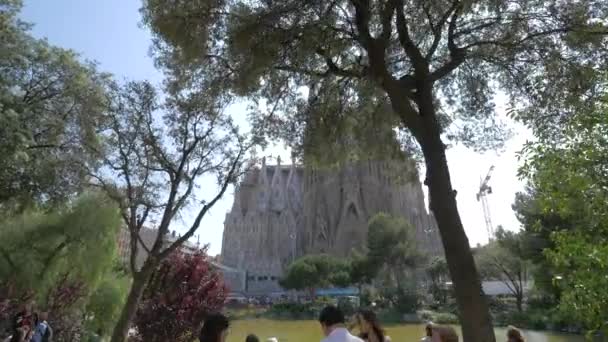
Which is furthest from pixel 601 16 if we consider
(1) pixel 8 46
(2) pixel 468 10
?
(1) pixel 8 46

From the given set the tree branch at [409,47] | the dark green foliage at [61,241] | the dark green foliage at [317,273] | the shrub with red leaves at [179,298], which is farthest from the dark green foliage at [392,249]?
the tree branch at [409,47]

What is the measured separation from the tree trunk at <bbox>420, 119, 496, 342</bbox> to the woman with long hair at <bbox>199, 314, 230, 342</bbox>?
2722 millimetres

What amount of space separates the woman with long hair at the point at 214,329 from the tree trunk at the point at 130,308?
26.3 ft

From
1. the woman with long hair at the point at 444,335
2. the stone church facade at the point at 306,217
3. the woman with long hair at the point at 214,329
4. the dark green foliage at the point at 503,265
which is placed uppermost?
the stone church facade at the point at 306,217

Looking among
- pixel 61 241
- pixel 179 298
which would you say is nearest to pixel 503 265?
pixel 179 298

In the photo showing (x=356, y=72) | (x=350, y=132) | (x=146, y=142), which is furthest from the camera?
(x=146, y=142)

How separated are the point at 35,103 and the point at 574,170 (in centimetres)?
1213

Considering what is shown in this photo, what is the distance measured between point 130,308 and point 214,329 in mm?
8215

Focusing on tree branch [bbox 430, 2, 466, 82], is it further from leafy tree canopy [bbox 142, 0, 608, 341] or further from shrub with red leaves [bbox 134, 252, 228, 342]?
shrub with red leaves [bbox 134, 252, 228, 342]

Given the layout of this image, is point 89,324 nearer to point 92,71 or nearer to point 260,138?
point 92,71

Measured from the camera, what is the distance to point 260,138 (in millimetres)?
9156

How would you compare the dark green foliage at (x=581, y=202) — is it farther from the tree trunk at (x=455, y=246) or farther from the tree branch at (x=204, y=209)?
the tree branch at (x=204, y=209)

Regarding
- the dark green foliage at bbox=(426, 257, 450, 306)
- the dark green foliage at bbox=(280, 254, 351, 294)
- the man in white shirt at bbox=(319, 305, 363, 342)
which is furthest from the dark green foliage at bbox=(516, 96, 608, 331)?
the dark green foliage at bbox=(280, 254, 351, 294)

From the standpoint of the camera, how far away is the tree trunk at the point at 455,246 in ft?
15.1
